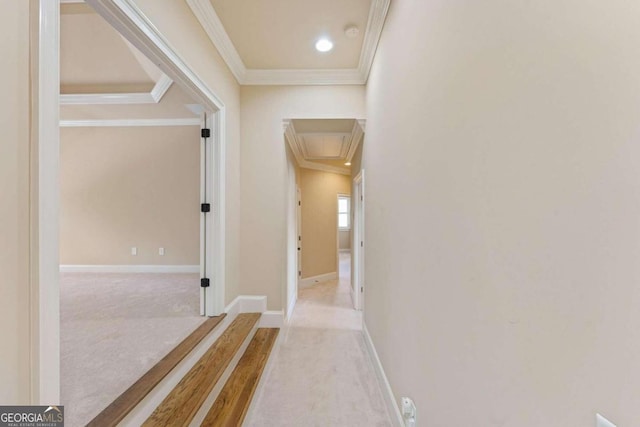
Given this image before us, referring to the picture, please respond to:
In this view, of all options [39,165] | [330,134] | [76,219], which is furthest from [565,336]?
[76,219]

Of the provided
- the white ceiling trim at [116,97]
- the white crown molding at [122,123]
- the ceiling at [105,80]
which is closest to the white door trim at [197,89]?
the ceiling at [105,80]

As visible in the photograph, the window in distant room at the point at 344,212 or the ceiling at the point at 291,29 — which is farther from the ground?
the ceiling at the point at 291,29

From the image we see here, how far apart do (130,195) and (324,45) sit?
14.9ft

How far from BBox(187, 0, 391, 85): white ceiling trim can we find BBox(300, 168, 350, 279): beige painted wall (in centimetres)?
274

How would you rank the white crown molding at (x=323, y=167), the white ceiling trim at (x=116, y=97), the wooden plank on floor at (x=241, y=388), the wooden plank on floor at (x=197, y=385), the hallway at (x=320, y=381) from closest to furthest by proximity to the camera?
the wooden plank on floor at (x=197, y=385) → the wooden plank on floor at (x=241, y=388) → the hallway at (x=320, y=381) → the white ceiling trim at (x=116, y=97) → the white crown molding at (x=323, y=167)

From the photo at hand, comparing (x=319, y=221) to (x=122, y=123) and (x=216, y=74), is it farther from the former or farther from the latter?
(x=122, y=123)

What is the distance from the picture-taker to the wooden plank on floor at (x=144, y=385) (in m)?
1.27

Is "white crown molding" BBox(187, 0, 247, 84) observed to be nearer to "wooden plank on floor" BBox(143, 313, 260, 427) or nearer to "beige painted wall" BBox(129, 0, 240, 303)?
"beige painted wall" BBox(129, 0, 240, 303)

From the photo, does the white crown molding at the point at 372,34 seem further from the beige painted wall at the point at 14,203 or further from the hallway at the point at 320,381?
the hallway at the point at 320,381

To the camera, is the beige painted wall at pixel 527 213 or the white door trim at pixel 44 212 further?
the white door trim at pixel 44 212

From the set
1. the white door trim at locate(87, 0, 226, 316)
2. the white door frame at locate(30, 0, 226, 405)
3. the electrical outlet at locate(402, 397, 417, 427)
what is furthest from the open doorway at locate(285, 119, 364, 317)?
the white door frame at locate(30, 0, 226, 405)

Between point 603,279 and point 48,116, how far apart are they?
1.65 meters

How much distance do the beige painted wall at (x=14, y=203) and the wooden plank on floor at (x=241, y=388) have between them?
1092mm

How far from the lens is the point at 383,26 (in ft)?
7.15
